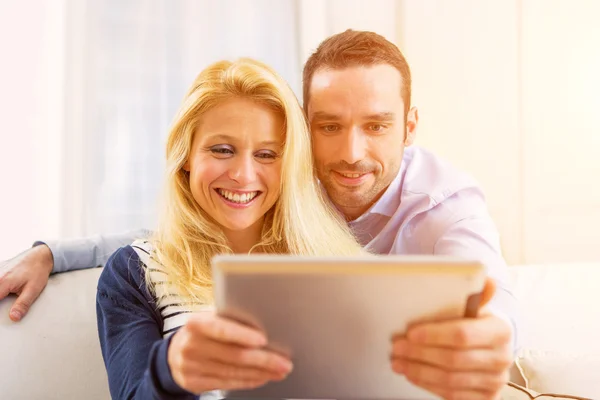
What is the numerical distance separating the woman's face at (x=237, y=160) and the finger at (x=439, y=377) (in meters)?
0.63

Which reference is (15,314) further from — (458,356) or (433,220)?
(458,356)

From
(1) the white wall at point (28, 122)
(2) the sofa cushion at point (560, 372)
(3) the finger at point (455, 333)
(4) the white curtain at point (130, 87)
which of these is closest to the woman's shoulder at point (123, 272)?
(3) the finger at point (455, 333)

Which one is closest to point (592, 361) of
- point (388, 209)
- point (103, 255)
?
point (388, 209)

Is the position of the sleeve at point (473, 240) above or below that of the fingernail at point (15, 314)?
above

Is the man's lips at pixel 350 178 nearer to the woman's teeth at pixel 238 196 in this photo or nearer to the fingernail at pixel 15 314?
the woman's teeth at pixel 238 196

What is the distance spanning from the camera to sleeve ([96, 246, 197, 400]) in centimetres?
100

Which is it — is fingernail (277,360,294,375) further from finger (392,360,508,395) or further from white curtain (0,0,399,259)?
white curtain (0,0,399,259)

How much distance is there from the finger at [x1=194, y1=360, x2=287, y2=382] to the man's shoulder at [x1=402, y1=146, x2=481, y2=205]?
946mm

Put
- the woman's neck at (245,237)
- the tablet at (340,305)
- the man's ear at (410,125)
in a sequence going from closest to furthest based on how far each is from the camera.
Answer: the tablet at (340,305) → the woman's neck at (245,237) → the man's ear at (410,125)

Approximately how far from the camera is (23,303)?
63.6 inches

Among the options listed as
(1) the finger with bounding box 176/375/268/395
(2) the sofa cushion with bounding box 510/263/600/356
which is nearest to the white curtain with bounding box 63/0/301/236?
(2) the sofa cushion with bounding box 510/263/600/356

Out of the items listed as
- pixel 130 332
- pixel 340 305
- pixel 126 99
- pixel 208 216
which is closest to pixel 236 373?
pixel 340 305

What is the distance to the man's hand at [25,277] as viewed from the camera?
1616 mm

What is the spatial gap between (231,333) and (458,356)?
29 cm
